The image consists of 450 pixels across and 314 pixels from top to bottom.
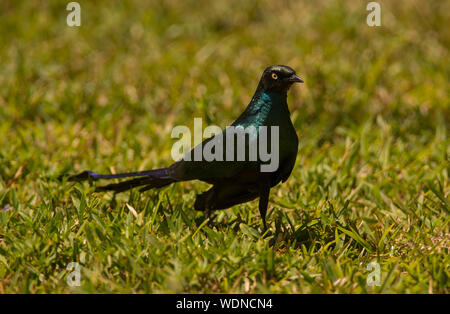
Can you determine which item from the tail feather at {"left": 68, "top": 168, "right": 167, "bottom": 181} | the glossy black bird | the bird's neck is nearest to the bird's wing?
the glossy black bird

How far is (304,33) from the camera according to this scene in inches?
277

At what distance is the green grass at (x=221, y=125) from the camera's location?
118 inches

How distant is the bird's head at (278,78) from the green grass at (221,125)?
76cm

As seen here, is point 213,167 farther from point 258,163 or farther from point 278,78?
point 278,78

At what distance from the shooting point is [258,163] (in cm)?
336

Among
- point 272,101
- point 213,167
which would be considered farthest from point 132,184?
point 272,101

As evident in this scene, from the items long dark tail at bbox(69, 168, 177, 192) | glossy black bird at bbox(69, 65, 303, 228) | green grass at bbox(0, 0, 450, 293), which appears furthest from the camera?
long dark tail at bbox(69, 168, 177, 192)

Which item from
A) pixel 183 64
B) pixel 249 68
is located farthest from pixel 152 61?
pixel 249 68

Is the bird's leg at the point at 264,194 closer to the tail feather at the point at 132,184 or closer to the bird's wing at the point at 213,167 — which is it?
the bird's wing at the point at 213,167

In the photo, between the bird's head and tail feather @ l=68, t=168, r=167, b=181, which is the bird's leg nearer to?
the bird's head

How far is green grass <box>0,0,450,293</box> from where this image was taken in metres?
3.01

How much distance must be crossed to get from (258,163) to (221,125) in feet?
6.58

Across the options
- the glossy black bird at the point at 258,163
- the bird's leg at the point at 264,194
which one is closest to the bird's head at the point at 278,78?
the glossy black bird at the point at 258,163
